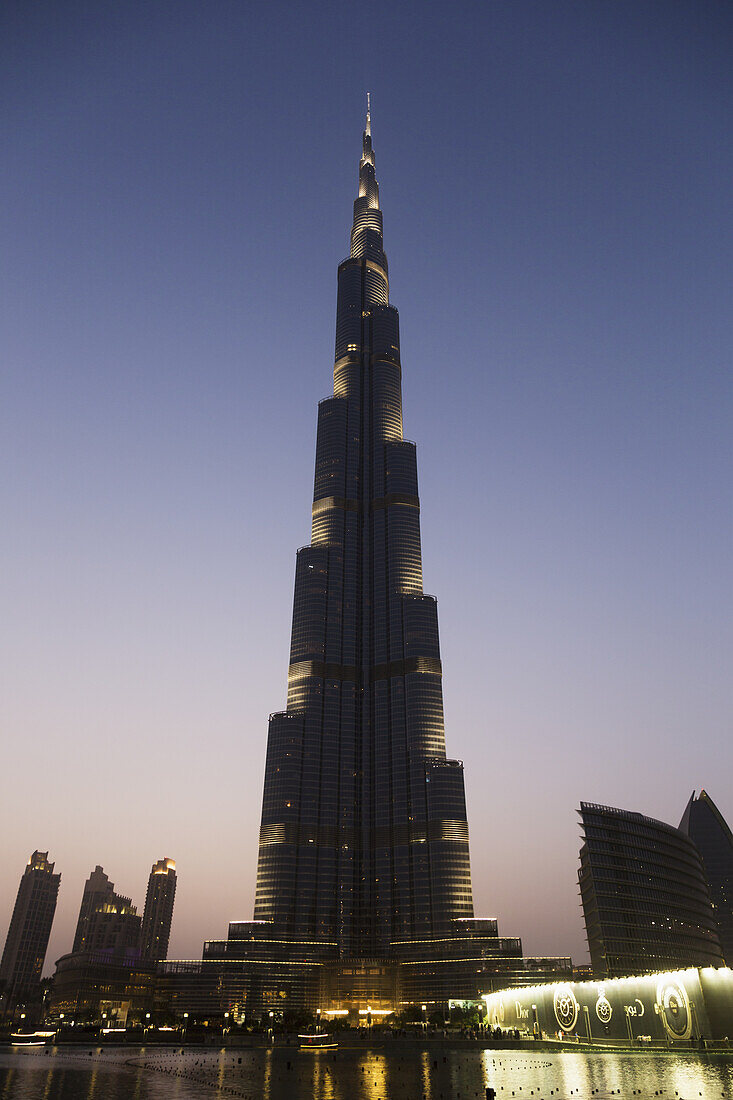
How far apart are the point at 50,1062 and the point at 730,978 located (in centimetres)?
9379

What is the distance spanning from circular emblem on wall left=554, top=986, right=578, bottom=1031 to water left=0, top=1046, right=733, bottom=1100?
16801 millimetres

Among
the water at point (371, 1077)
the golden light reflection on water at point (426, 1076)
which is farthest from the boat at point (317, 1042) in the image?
the golden light reflection on water at point (426, 1076)

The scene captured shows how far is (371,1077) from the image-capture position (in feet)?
263

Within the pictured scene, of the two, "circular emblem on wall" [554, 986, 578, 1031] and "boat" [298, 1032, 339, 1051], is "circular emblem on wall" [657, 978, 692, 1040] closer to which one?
"circular emblem on wall" [554, 986, 578, 1031]

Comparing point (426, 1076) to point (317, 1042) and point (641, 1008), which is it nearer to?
point (641, 1008)

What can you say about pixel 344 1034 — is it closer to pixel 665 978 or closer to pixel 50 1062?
pixel 50 1062

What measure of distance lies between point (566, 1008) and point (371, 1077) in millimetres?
69448

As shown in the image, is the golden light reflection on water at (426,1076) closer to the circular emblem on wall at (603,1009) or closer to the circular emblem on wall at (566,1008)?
the circular emblem on wall at (603,1009)

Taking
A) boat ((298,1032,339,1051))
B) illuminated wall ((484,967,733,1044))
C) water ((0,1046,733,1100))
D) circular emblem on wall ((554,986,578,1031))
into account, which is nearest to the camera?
water ((0,1046,733,1100))

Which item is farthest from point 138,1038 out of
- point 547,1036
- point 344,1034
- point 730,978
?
point 730,978

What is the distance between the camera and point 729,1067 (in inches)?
3214

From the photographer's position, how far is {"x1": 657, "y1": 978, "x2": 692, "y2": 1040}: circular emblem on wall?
331 ft

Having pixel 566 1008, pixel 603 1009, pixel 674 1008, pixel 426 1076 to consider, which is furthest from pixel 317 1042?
pixel 426 1076

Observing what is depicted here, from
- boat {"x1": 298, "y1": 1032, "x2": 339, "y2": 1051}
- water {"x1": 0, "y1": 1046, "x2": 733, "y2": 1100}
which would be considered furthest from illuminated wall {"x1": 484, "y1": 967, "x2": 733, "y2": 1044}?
boat {"x1": 298, "y1": 1032, "x2": 339, "y2": 1051}
